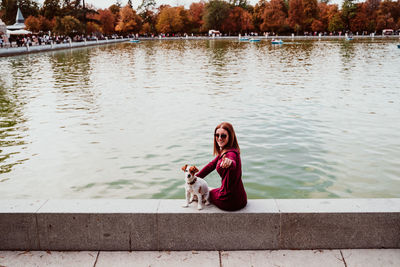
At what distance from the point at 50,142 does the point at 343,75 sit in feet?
65.3

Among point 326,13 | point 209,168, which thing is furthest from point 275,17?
point 209,168

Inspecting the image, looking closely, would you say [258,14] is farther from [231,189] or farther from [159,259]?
[159,259]

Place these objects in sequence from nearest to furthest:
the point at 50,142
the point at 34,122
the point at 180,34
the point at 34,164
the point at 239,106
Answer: the point at 34,164 < the point at 50,142 < the point at 34,122 < the point at 239,106 < the point at 180,34

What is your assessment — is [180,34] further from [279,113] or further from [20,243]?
[20,243]

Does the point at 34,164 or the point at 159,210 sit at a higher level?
the point at 159,210

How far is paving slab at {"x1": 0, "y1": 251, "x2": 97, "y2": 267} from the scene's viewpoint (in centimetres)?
373

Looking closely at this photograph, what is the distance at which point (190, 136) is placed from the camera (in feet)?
35.7

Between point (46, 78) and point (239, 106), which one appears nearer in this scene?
point (239, 106)

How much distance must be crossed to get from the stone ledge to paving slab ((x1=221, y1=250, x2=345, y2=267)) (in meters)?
0.08

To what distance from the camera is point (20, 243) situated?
3965 mm

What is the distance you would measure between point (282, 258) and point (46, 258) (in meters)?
2.50

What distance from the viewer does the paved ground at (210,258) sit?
3.73 meters

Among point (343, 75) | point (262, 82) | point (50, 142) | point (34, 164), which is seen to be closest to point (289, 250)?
point (34, 164)

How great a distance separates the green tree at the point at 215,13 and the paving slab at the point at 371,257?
114 meters
